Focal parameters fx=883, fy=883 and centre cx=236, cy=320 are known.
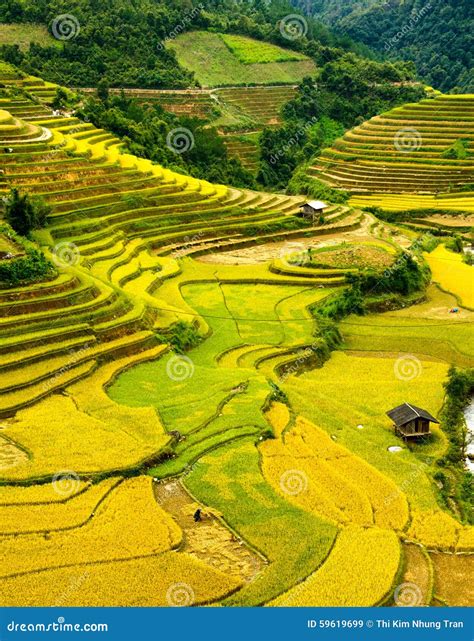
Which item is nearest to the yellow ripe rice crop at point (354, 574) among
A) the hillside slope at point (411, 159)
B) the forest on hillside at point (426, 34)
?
the hillside slope at point (411, 159)

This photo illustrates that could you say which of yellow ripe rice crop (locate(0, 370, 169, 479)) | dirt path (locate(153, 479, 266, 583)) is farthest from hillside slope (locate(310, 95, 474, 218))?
dirt path (locate(153, 479, 266, 583))

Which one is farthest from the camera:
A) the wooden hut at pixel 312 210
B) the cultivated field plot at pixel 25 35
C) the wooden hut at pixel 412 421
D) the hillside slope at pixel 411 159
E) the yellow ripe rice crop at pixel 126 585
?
the cultivated field plot at pixel 25 35

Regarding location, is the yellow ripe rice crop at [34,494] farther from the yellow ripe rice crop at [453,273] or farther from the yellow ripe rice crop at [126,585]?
the yellow ripe rice crop at [453,273]

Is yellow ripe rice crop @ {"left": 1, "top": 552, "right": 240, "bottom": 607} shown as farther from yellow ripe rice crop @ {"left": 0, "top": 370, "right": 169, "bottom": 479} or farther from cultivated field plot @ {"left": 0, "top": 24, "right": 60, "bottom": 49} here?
cultivated field plot @ {"left": 0, "top": 24, "right": 60, "bottom": 49}

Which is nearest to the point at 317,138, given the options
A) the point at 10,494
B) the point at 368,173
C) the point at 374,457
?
the point at 368,173

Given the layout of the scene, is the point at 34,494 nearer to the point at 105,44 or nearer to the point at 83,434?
the point at 83,434

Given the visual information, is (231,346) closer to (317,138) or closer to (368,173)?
(368,173)
